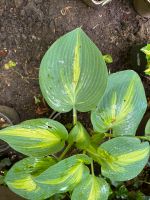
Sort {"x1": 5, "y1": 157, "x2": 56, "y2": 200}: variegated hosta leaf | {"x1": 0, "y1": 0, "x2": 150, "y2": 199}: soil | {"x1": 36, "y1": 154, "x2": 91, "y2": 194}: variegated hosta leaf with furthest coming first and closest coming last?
{"x1": 0, "y1": 0, "x2": 150, "y2": 199}: soil, {"x1": 5, "y1": 157, "x2": 56, "y2": 200}: variegated hosta leaf, {"x1": 36, "y1": 154, "x2": 91, "y2": 194}: variegated hosta leaf

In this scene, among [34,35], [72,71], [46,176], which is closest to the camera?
[46,176]

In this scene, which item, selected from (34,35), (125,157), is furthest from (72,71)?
(34,35)

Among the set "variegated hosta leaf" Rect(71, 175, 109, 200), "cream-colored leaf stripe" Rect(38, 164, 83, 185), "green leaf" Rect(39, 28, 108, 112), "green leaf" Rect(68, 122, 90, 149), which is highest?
"green leaf" Rect(39, 28, 108, 112)

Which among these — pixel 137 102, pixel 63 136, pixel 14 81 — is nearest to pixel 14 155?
pixel 14 81

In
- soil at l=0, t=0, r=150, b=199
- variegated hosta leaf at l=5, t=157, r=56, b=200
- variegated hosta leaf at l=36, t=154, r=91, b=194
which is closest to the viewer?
variegated hosta leaf at l=36, t=154, r=91, b=194

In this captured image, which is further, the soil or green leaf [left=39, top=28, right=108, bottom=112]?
the soil

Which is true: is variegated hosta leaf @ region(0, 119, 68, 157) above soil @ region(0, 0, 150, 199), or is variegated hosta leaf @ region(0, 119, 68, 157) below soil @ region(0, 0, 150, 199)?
below

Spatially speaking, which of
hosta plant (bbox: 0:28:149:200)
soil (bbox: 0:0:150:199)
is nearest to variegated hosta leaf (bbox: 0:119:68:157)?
hosta plant (bbox: 0:28:149:200)

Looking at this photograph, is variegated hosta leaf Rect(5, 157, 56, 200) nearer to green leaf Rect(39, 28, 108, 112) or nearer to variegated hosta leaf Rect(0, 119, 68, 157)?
variegated hosta leaf Rect(0, 119, 68, 157)

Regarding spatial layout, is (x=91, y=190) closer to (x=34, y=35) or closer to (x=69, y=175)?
(x=69, y=175)
